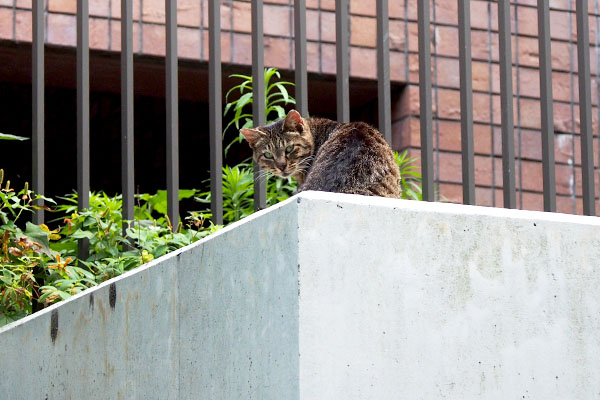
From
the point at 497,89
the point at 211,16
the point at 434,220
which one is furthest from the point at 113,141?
the point at 434,220

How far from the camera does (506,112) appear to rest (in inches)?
137

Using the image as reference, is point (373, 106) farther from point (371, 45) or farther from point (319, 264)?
point (319, 264)

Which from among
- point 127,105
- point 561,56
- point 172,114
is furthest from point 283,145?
point 561,56

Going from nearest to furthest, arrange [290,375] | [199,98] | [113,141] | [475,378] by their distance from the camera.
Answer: [290,375] → [475,378] → [199,98] → [113,141]

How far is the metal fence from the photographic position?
128 inches

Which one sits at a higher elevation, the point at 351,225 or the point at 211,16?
the point at 211,16

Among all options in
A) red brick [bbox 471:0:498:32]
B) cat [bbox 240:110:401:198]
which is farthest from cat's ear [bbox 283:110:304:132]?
red brick [bbox 471:0:498:32]

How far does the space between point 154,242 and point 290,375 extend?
5.13 ft

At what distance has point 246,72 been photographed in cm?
527

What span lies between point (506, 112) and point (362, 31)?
190cm

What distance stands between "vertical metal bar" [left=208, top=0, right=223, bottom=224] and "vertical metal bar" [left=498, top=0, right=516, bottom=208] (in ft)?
3.17

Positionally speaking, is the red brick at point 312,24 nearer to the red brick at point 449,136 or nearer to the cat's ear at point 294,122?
the red brick at point 449,136

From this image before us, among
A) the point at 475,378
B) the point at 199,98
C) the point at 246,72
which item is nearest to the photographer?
the point at 475,378

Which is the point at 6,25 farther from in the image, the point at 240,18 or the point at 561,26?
the point at 561,26
